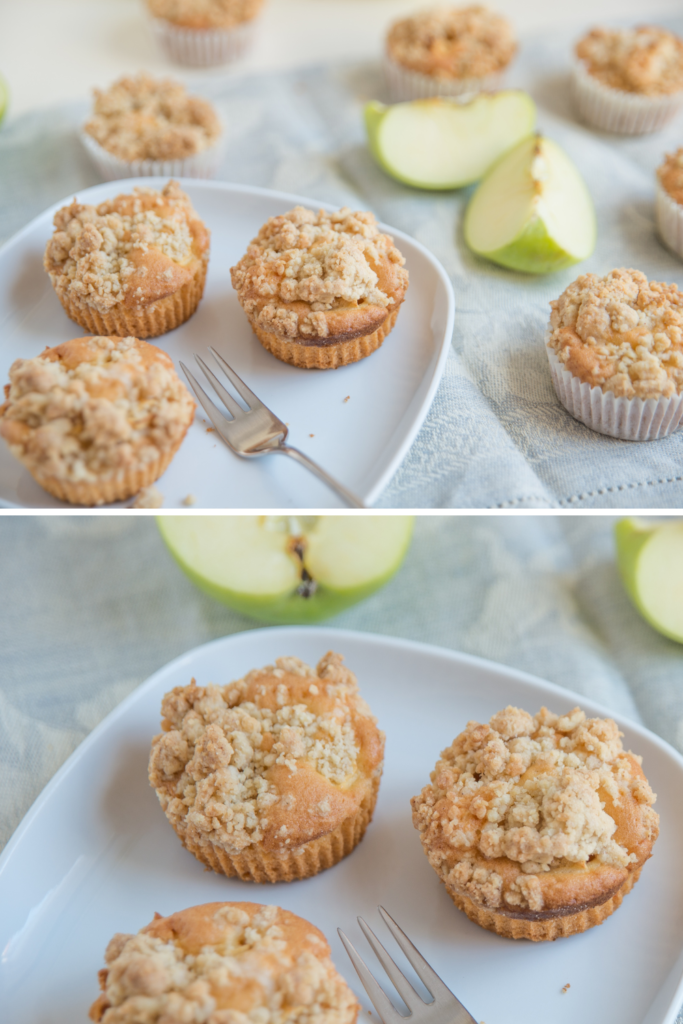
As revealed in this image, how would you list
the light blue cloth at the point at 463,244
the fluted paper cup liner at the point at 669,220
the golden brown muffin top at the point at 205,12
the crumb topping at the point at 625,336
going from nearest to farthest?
the crumb topping at the point at 625,336 → the light blue cloth at the point at 463,244 → the fluted paper cup liner at the point at 669,220 → the golden brown muffin top at the point at 205,12

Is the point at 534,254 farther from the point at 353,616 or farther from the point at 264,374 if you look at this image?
the point at 353,616

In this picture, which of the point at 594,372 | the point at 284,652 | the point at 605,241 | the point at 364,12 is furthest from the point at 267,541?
the point at 364,12

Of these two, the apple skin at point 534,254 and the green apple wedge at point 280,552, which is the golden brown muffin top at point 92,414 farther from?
the apple skin at point 534,254

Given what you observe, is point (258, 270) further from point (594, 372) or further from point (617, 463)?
point (617, 463)

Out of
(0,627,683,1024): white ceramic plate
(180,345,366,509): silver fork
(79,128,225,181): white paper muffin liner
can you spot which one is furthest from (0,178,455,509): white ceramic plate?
(0,627,683,1024): white ceramic plate

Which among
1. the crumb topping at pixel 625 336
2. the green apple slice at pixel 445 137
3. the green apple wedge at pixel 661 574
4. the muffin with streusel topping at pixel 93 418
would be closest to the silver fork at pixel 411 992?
the muffin with streusel topping at pixel 93 418

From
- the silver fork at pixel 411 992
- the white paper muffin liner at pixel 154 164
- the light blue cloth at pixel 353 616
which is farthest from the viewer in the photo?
the white paper muffin liner at pixel 154 164

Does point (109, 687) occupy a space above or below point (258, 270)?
below

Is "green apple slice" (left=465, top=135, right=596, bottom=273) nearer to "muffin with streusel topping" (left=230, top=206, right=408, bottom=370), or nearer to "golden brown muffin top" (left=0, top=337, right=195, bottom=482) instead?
"muffin with streusel topping" (left=230, top=206, right=408, bottom=370)
